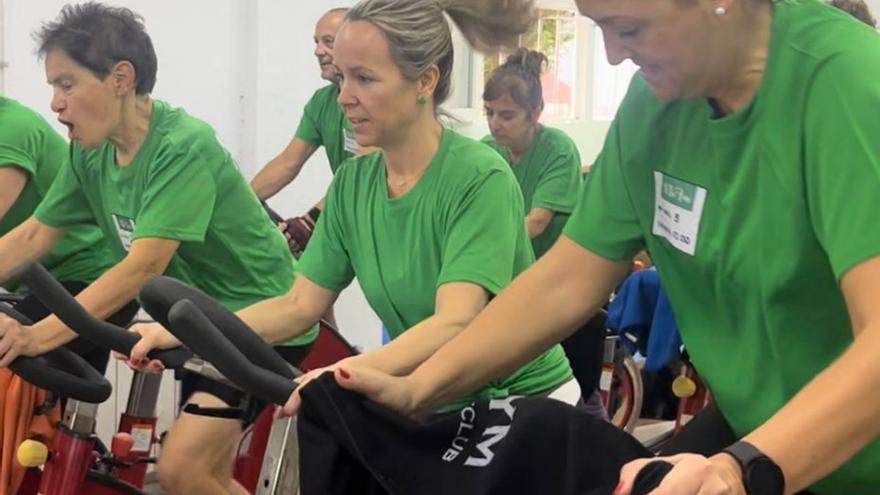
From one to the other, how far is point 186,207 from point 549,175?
6.46ft

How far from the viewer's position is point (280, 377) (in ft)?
5.07

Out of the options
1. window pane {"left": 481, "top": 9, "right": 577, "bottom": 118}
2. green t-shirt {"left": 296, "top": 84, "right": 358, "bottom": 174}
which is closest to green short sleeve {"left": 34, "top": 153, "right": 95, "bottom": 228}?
green t-shirt {"left": 296, "top": 84, "right": 358, "bottom": 174}

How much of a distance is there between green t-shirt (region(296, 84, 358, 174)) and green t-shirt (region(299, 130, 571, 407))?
7.94 feet

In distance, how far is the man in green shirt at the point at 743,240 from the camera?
1.14 m

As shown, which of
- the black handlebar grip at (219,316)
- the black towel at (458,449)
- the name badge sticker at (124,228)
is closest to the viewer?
the black towel at (458,449)

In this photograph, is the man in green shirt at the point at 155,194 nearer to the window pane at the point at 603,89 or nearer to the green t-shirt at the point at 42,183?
the green t-shirt at the point at 42,183

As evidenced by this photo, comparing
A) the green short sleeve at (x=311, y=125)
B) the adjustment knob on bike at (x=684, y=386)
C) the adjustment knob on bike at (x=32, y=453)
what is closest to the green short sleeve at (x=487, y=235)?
the adjustment knob on bike at (x=32, y=453)

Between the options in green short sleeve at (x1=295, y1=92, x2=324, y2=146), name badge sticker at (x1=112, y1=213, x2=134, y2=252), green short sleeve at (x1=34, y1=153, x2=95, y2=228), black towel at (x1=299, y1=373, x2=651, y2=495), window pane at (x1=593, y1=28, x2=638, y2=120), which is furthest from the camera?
window pane at (x1=593, y1=28, x2=638, y2=120)

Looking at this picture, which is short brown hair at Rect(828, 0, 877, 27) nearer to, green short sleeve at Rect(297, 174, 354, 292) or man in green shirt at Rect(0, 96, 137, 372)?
green short sleeve at Rect(297, 174, 354, 292)

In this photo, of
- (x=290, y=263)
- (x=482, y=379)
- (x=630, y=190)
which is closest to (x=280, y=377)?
A: (x=482, y=379)

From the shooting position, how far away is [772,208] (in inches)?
Result: 54.2

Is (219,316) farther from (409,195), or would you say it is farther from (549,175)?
(549,175)

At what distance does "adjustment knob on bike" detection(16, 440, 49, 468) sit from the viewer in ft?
8.45

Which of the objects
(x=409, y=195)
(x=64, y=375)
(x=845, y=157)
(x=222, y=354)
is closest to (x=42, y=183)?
(x=64, y=375)
